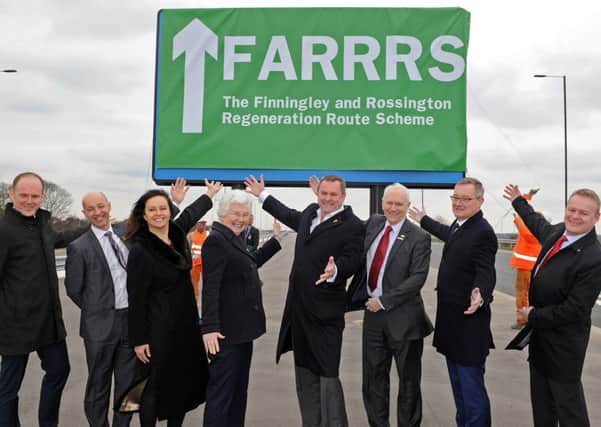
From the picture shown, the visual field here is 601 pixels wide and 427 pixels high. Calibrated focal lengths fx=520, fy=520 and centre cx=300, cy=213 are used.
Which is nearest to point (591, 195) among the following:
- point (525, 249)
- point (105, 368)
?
point (105, 368)

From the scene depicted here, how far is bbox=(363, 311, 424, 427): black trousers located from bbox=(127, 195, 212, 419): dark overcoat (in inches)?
48.2

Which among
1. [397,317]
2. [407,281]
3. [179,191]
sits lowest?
[397,317]

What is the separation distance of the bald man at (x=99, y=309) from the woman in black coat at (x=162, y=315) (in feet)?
1.58

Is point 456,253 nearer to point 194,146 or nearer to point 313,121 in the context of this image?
point 313,121

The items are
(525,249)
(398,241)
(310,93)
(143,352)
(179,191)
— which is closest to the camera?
(143,352)

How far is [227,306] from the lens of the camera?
337cm

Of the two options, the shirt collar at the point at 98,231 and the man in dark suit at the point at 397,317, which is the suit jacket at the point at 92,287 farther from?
the man in dark suit at the point at 397,317

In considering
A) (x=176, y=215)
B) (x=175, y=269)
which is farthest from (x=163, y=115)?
(x=175, y=269)

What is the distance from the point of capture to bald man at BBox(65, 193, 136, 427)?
3.54 meters

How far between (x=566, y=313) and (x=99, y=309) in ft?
9.71

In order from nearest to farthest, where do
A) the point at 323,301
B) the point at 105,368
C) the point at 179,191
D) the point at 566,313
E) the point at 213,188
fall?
the point at 566,313 → the point at 323,301 → the point at 105,368 → the point at 179,191 → the point at 213,188

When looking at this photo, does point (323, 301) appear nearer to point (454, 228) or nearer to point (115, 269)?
point (454, 228)

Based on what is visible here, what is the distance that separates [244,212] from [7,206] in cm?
160

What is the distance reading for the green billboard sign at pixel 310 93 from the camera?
13.8ft
